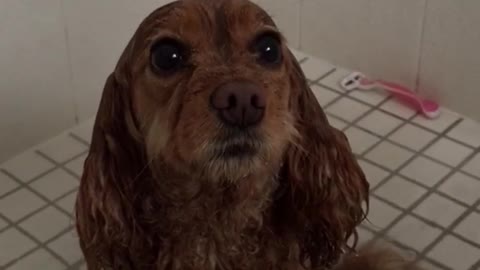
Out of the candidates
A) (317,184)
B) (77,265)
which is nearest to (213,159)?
(317,184)

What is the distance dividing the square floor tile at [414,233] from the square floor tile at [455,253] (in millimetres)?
21

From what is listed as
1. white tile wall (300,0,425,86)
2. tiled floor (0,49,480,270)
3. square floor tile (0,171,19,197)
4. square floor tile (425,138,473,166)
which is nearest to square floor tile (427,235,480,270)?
tiled floor (0,49,480,270)

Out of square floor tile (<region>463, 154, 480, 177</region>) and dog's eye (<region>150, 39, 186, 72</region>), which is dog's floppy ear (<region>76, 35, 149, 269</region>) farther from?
square floor tile (<region>463, 154, 480, 177</region>)

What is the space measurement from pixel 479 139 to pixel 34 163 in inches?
33.2

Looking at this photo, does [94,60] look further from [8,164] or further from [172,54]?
[172,54]

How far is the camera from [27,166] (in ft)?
6.06

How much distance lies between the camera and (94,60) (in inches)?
75.0

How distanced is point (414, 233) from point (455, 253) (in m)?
0.08

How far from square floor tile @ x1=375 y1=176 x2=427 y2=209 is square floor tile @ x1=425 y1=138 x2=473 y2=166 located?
95 mm

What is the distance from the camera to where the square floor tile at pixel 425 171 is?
1784 millimetres

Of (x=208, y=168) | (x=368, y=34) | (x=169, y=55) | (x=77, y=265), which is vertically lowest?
(x=77, y=265)

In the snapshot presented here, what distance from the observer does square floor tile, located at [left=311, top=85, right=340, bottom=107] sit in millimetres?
1987

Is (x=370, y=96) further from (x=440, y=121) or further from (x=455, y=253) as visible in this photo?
(x=455, y=253)

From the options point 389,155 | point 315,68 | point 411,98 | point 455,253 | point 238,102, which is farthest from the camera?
point 315,68
